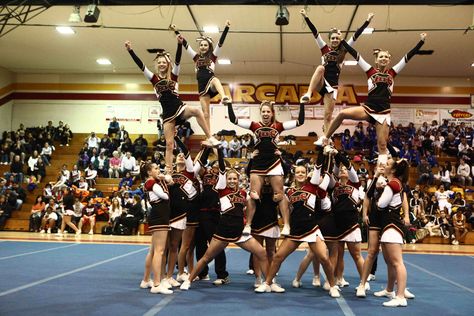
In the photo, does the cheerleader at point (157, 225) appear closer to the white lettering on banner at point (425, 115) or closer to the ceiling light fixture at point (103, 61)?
the ceiling light fixture at point (103, 61)

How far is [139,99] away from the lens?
26.0m

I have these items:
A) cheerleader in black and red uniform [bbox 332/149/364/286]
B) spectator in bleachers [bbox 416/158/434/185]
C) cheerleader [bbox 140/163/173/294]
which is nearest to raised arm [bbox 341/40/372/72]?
cheerleader in black and red uniform [bbox 332/149/364/286]

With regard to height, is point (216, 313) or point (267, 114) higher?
point (267, 114)

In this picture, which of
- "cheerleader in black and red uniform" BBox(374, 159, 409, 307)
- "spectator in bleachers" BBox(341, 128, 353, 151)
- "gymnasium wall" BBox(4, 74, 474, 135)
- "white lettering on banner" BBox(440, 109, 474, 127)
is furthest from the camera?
"gymnasium wall" BBox(4, 74, 474, 135)

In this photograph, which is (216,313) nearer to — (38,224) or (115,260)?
(115,260)

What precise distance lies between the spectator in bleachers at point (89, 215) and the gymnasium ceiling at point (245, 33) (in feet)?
21.9

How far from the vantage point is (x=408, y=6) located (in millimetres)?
15047

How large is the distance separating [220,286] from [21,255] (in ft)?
16.5

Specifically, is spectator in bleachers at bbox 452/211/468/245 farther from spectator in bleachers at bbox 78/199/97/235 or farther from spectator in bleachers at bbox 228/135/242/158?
spectator in bleachers at bbox 78/199/97/235

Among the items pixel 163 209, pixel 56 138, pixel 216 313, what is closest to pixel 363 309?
pixel 216 313

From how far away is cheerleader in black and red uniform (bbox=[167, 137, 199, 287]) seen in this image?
6.73 m

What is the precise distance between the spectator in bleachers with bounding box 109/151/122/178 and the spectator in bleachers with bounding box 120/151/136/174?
0.58ft

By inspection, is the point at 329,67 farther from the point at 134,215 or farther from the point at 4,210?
the point at 4,210

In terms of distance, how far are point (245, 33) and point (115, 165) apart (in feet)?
27.5
